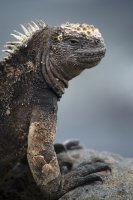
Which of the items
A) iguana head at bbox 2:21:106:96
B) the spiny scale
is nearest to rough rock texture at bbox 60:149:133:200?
iguana head at bbox 2:21:106:96

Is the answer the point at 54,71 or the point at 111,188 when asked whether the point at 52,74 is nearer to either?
the point at 54,71

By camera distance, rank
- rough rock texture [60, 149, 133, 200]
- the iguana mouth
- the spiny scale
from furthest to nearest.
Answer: the spiny scale → the iguana mouth → rough rock texture [60, 149, 133, 200]

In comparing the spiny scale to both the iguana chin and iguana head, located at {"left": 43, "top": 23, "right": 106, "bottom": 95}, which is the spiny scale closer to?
the iguana chin

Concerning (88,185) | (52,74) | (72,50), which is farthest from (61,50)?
(88,185)

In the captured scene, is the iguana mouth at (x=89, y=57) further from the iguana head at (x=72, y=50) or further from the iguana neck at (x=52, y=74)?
the iguana neck at (x=52, y=74)

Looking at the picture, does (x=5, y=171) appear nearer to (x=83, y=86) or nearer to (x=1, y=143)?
(x=1, y=143)

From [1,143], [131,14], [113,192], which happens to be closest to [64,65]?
[1,143]

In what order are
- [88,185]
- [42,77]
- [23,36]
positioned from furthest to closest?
[23,36]
[42,77]
[88,185]
